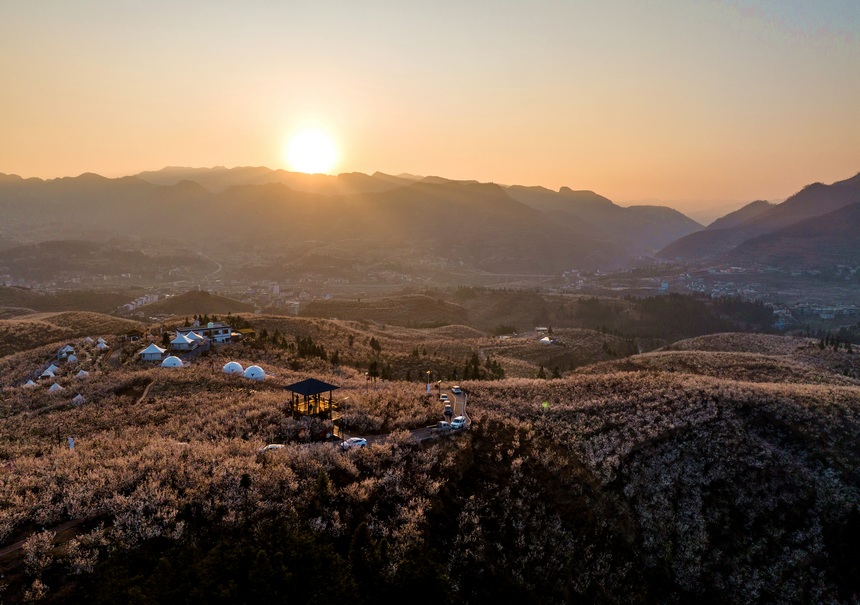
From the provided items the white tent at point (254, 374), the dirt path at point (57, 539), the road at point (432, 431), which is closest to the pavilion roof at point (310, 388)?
the road at point (432, 431)

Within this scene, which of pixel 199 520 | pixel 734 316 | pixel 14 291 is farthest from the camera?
pixel 734 316

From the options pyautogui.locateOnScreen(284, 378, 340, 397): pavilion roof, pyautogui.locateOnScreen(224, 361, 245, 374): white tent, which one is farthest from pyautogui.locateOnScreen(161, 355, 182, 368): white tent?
pyautogui.locateOnScreen(284, 378, 340, 397): pavilion roof

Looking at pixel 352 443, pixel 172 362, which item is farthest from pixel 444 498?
pixel 172 362

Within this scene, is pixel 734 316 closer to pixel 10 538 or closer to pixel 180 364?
pixel 180 364

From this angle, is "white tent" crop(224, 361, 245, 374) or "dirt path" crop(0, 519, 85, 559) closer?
"dirt path" crop(0, 519, 85, 559)

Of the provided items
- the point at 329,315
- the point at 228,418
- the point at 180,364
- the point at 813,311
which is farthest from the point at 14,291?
the point at 813,311

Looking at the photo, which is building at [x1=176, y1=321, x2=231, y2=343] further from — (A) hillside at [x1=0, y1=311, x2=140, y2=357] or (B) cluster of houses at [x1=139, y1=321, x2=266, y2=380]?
(A) hillside at [x1=0, y1=311, x2=140, y2=357]
